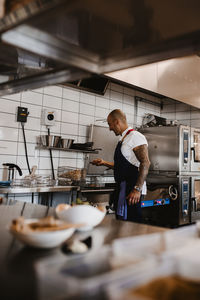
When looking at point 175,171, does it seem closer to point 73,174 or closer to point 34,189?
point 73,174

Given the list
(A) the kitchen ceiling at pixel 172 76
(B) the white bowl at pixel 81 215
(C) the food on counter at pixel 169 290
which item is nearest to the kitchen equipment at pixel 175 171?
(A) the kitchen ceiling at pixel 172 76

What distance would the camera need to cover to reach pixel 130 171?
111 inches

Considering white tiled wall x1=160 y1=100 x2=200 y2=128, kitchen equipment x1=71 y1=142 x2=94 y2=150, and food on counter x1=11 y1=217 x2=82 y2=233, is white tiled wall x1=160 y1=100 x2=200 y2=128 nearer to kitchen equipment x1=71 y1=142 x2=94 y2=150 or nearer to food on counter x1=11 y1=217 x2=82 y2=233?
kitchen equipment x1=71 y1=142 x2=94 y2=150

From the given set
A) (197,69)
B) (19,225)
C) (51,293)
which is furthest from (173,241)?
(197,69)

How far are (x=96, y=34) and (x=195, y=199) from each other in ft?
11.9

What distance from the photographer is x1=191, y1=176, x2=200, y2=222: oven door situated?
413 cm

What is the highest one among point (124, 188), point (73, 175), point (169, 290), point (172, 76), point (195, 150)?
point (172, 76)

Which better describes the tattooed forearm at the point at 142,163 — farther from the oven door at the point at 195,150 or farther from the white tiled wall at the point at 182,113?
the white tiled wall at the point at 182,113

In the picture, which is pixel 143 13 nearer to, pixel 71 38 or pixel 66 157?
pixel 71 38

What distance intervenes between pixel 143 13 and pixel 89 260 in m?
0.71

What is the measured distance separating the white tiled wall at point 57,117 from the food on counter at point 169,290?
277cm

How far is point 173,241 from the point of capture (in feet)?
2.58

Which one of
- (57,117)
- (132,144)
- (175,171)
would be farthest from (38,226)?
(175,171)

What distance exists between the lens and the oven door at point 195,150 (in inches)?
168
